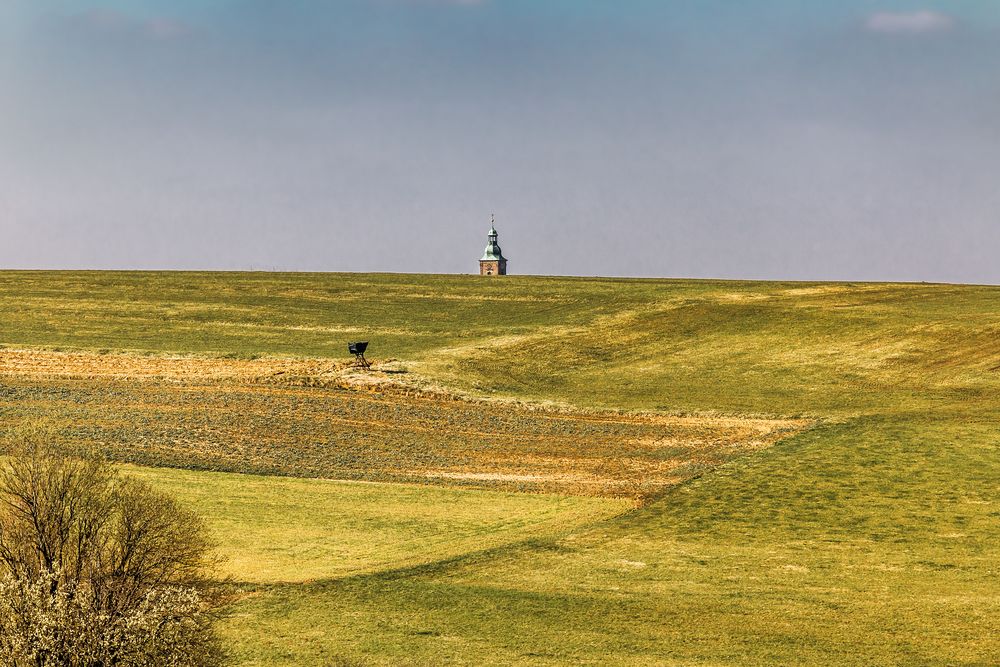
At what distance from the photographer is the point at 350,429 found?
174ft

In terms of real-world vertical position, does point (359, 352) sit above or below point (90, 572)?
above

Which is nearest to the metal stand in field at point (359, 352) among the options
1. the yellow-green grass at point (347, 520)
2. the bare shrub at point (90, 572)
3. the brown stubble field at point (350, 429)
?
the brown stubble field at point (350, 429)

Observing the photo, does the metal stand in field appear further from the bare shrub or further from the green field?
the bare shrub

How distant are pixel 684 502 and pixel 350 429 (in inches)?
731

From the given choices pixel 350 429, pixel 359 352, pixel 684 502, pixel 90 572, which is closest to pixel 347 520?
pixel 684 502

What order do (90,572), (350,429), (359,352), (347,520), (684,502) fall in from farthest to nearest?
(359,352)
(350,429)
(684,502)
(347,520)
(90,572)

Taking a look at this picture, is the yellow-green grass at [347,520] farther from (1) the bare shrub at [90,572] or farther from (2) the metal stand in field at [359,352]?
(2) the metal stand in field at [359,352]

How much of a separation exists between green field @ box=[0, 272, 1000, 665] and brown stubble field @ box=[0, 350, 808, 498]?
2.05 m

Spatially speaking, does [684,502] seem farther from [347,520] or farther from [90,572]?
[90,572]

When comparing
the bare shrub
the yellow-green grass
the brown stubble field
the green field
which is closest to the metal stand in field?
Result: the brown stubble field

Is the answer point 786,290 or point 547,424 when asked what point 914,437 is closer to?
point 547,424

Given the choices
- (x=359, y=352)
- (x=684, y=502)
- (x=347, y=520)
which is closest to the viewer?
(x=347, y=520)

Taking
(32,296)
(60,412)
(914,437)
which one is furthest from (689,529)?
(32,296)

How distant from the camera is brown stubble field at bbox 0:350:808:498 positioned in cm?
4572
